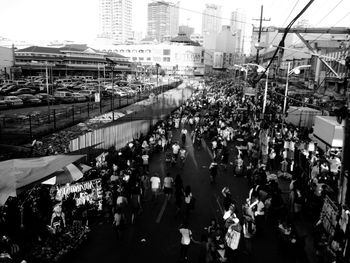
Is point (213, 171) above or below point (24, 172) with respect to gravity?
below

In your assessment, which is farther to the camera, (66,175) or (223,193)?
(223,193)

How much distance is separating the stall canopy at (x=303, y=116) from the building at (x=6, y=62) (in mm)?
61260

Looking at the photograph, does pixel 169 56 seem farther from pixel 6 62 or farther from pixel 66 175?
pixel 66 175

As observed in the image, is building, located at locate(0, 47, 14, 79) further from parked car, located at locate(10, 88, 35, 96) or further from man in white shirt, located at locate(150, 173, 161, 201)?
man in white shirt, located at locate(150, 173, 161, 201)

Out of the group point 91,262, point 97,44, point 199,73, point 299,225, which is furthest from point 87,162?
point 97,44

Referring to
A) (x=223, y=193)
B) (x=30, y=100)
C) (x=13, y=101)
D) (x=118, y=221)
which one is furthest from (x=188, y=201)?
(x=30, y=100)

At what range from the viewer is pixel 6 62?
70.6 meters

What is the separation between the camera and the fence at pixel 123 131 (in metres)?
14.9

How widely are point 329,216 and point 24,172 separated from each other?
8.93 meters

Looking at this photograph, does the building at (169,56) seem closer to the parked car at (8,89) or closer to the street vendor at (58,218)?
the parked car at (8,89)

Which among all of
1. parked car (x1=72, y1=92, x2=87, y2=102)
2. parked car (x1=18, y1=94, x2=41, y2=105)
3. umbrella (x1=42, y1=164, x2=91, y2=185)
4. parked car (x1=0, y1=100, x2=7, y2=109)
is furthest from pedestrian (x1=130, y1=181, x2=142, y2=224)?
parked car (x1=72, y1=92, x2=87, y2=102)

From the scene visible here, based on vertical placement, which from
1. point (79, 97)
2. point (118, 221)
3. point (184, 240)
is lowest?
point (79, 97)

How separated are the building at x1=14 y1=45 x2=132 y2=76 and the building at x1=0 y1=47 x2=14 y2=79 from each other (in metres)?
2.87

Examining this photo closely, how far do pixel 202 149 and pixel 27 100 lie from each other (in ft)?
86.5
